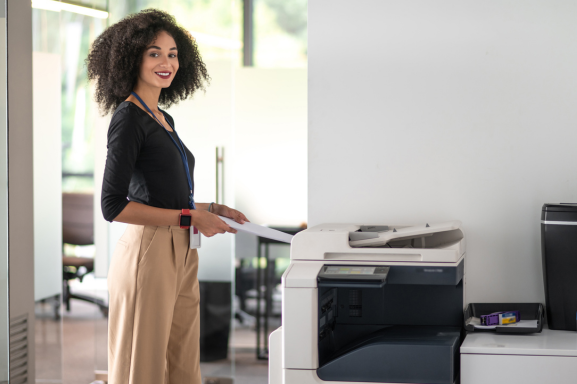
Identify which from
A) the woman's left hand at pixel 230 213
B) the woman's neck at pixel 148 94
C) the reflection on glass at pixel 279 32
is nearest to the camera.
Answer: the woman's neck at pixel 148 94

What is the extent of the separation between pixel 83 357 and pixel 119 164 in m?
2.35

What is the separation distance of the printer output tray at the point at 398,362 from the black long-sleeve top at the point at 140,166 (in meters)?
0.71

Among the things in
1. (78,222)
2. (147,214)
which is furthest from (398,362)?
(78,222)

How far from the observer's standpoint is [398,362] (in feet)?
5.01

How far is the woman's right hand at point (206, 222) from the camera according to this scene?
5.23ft

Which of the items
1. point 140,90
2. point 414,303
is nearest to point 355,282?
point 414,303

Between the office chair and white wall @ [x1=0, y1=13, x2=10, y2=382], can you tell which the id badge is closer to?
white wall @ [x1=0, y1=13, x2=10, y2=382]

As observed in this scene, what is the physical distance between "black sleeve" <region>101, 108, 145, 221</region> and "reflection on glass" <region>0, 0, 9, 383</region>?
1.21 metres

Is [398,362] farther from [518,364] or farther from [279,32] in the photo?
[279,32]

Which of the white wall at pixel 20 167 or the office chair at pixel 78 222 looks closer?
the white wall at pixel 20 167

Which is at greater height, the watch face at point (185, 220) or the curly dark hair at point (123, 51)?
the curly dark hair at point (123, 51)

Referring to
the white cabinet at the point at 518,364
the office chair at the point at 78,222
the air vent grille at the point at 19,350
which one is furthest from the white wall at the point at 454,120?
the office chair at the point at 78,222

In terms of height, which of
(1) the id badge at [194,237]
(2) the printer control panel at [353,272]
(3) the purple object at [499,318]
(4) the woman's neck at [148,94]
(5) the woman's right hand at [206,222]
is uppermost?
(4) the woman's neck at [148,94]

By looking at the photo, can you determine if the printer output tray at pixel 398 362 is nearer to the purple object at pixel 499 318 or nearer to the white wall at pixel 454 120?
the purple object at pixel 499 318
